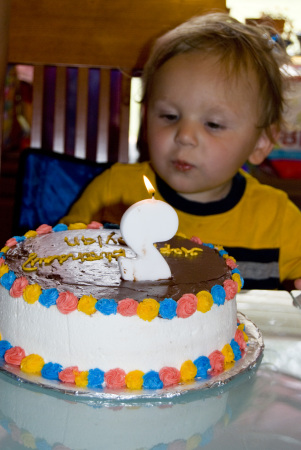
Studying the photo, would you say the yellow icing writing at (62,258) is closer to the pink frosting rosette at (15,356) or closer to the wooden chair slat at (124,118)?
the pink frosting rosette at (15,356)

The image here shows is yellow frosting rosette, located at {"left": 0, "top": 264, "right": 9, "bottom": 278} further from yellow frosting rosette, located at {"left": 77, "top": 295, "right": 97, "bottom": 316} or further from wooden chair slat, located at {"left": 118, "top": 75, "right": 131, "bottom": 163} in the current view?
wooden chair slat, located at {"left": 118, "top": 75, "right": 131, "bottom": 163}

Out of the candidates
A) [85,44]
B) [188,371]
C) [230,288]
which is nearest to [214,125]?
[85,44]

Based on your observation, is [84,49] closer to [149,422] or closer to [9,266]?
[9,266]

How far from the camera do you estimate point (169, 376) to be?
0.77m

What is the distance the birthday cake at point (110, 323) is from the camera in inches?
29.7

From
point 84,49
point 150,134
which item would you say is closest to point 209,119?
point 150,134

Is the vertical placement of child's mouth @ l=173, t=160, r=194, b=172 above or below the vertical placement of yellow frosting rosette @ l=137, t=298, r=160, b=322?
below

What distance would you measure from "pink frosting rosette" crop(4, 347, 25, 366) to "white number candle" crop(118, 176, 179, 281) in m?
0.17

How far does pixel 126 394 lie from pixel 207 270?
253 millimetres

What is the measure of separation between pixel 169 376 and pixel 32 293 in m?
0.21

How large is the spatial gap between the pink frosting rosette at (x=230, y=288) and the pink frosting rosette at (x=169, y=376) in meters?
0.14

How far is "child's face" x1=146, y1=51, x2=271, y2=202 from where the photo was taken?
1.60 metres

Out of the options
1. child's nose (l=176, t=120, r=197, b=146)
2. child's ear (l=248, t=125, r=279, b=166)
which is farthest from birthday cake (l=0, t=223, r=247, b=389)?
child's ear (l=248, t=125, r=279, b=166)

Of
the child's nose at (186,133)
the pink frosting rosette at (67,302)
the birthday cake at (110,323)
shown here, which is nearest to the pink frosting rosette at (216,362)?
the birthday cake at (110,323)
